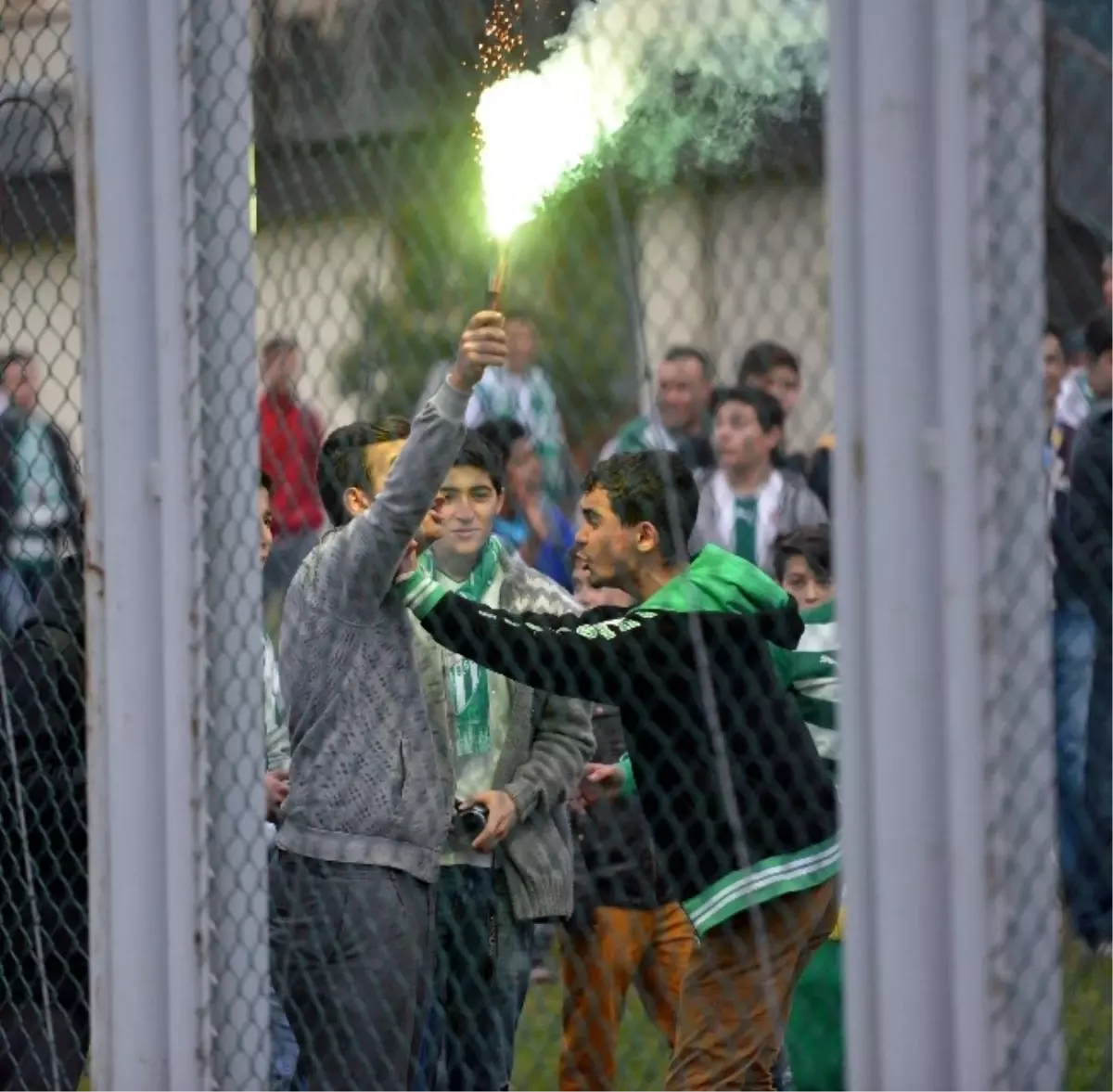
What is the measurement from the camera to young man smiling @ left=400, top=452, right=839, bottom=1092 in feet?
12.0

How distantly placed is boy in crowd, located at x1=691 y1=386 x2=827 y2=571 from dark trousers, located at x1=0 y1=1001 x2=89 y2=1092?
144cm

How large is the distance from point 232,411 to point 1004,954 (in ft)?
4.55

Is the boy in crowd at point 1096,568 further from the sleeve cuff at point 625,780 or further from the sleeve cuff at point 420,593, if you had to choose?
the sleeve cuff at point 625,780

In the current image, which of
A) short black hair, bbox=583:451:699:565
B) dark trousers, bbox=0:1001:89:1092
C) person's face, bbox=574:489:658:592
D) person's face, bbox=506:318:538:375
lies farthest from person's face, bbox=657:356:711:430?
dark trousers, bbox=0:1001:89:1092

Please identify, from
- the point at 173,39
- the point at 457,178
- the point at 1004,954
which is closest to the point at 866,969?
the point at 1004,954

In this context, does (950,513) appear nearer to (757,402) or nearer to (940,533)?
(940,533)

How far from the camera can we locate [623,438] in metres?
3.32

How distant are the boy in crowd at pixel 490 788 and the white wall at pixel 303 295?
0.83 metres

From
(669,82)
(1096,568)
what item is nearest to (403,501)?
(669,82)

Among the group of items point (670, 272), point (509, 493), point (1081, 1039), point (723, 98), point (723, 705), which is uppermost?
point (723, 98)

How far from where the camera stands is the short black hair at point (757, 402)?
3.07m

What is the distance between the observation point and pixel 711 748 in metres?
3.67

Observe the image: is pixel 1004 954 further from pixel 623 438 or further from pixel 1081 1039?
pixel 623 438

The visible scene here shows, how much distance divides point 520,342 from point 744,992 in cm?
121
